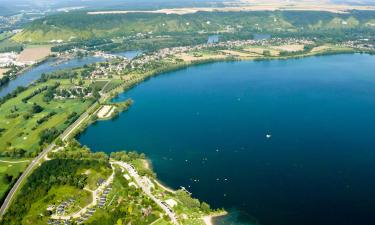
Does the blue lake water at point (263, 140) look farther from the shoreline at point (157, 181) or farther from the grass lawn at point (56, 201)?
the grass lawn at point (56, 201)

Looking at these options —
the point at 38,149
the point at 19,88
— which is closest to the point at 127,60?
the point at 19,88

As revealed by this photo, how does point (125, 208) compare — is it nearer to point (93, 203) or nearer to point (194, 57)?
point (93, 203)

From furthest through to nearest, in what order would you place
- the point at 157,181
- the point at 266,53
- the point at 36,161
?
1. the point at 266,53
2. the point at 36,161
3. the point at 157,181

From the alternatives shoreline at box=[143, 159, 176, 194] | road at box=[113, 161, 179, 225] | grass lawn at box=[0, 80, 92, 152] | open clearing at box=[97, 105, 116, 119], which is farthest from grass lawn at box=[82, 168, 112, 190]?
open clearing at box=[97, 105, 116, 119]

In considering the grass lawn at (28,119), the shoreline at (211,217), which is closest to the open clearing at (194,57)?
the grass lawn at (28,119)

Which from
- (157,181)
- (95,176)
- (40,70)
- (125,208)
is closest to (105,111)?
(95,176)
